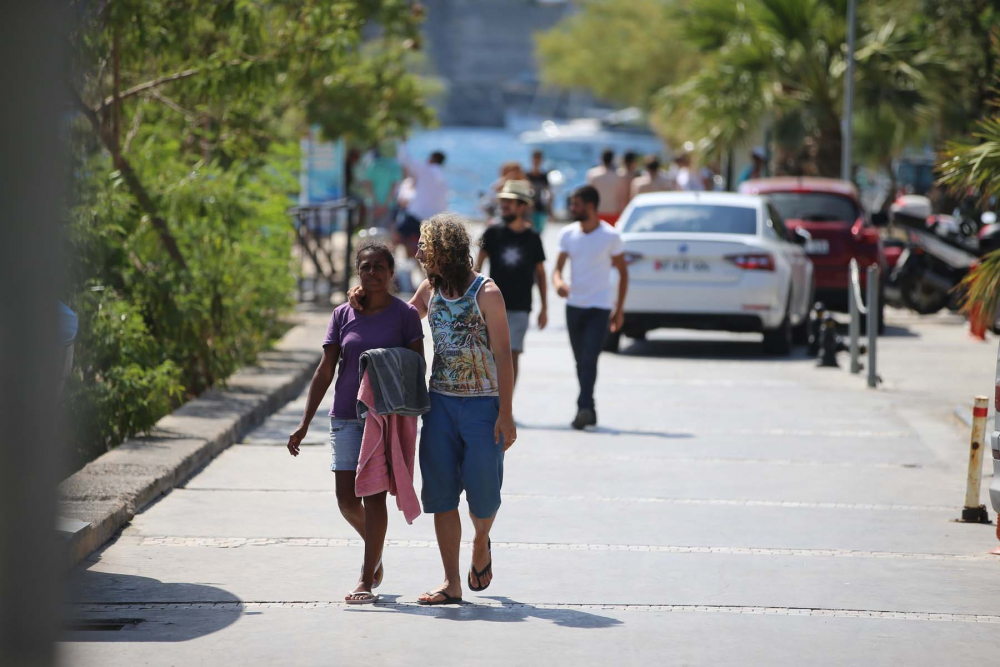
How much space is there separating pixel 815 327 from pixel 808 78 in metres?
13.9

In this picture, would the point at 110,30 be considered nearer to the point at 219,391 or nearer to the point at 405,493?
the point at 219,391

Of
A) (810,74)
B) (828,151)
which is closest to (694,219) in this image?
(828,151)

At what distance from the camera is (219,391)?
11.9 metres

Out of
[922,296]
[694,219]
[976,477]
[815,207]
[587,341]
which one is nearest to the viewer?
[976,477]

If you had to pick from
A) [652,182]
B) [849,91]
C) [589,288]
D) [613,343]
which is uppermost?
[849,91]

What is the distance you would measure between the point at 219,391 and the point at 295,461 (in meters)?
2.21

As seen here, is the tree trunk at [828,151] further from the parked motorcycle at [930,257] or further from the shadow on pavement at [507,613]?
the shadow on pavement at [507,613]

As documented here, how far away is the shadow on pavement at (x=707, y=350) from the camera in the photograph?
16.4 meters

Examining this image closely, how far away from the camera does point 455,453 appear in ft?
20.6

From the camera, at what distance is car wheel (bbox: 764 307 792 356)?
53.0 feet

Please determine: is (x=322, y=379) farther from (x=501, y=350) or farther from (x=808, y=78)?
(x=808, y=78)

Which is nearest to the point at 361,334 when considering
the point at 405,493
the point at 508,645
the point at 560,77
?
the point at 405,493

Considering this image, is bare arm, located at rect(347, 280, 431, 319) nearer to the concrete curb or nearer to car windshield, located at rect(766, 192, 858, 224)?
the concrete curb

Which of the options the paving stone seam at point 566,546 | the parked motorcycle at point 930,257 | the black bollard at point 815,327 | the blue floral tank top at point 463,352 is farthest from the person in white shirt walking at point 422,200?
the blue floral tank top at point 463,352
